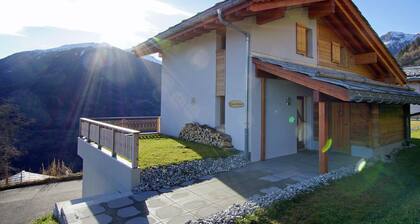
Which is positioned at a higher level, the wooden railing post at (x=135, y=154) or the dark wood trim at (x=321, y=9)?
the dark wood trim at (x=321, y=9)

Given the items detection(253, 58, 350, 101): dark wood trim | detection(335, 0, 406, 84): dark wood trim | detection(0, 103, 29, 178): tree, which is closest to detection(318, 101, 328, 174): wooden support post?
detection(253, 58, 350, 101): dark wood trim

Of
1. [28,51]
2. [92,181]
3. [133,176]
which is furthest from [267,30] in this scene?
[28,51]

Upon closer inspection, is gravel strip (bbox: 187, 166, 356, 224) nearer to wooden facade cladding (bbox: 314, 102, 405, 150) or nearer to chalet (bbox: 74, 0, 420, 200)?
chalet (bbox: 74, 0, 420, 200)

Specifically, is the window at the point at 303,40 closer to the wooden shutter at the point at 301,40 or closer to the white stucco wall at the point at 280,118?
the wooden shutter at the point at 301,40

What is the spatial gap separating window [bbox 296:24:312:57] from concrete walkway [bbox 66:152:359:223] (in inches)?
209

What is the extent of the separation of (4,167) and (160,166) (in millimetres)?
19504

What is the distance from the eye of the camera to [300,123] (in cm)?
1144

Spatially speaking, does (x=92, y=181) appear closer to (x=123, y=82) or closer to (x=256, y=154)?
(x=256, y=154)

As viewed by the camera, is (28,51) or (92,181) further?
(28,51)

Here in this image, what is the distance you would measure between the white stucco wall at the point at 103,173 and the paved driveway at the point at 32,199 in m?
2.15

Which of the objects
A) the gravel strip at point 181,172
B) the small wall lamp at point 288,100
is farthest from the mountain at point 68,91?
the small wall lamp at point 288,100

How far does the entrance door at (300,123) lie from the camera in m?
11.3

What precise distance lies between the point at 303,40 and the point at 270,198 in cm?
824

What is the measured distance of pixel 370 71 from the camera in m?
15.2
